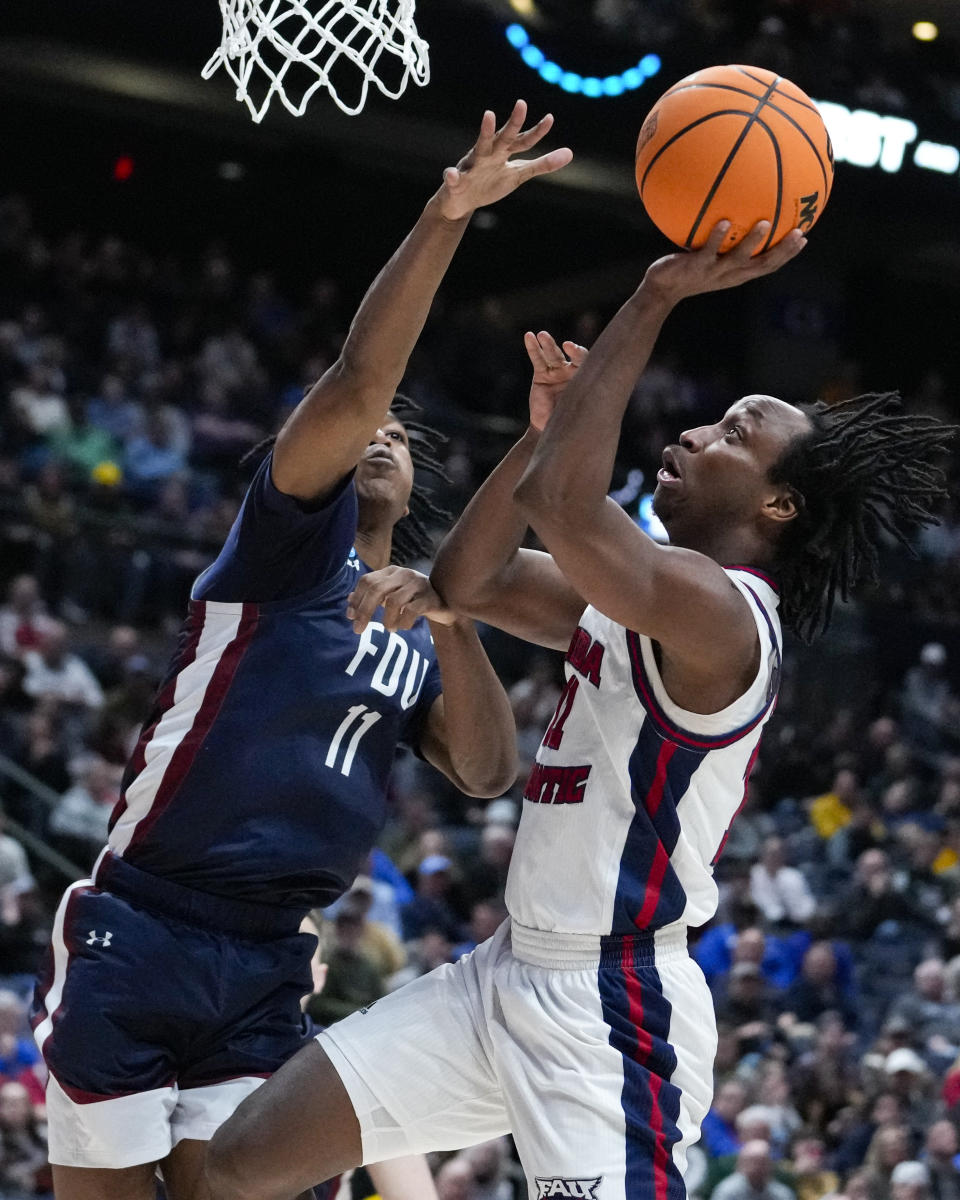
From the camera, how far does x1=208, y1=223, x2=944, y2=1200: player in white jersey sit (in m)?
3.03

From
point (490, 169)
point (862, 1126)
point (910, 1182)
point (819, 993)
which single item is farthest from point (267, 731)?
point (819, 993)

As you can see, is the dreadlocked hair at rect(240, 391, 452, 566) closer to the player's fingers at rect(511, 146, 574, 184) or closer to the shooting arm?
the shooting arm

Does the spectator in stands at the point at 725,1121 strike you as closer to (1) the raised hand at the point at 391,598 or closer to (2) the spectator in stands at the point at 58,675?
(2) the spectator in stands at the point at 58,675

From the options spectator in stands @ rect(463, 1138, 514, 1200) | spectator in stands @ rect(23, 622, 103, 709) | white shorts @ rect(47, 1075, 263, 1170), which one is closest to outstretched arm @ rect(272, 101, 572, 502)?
white shorts @ rect(47, 1075, 263, 1170)

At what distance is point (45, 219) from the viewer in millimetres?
17078

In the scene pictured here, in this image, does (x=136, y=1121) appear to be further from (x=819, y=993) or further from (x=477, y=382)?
(x=477, y=382)

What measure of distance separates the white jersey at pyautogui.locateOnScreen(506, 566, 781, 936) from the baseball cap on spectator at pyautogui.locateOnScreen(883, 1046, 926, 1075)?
19.5 ft

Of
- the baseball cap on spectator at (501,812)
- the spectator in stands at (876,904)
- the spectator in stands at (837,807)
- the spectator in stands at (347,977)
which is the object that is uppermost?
the spectator in stands at (837,807)

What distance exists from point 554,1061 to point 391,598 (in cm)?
94

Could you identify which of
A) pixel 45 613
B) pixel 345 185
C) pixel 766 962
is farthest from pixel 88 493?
pixel 345 185

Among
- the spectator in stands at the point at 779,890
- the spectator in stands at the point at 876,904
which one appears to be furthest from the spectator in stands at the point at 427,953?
the spectator in stands at the point at 876,904

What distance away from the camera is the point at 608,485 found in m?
3.04

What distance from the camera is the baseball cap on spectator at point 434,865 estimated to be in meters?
9.67

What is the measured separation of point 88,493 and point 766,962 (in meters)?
5.27
